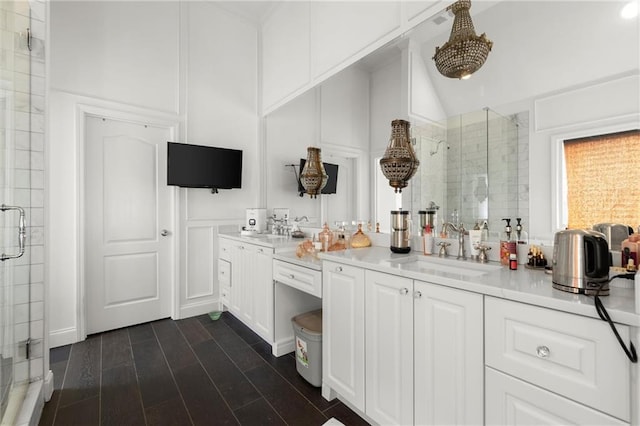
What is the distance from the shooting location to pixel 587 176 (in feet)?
4.36

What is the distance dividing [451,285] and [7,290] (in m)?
2.30

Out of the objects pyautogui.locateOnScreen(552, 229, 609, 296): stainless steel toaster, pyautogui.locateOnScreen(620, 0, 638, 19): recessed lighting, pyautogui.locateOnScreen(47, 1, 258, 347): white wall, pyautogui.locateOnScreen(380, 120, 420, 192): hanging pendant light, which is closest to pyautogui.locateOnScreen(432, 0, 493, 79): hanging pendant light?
pyautogui.locateOnScreen(380, 120, 420, 192): hanging pendant light

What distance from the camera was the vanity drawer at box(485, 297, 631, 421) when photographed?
823mm

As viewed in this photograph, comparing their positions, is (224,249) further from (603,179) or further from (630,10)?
(630,10)

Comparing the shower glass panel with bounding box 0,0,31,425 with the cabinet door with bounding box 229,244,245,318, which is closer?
the shower glass panel with bounding box 0,0,31,425

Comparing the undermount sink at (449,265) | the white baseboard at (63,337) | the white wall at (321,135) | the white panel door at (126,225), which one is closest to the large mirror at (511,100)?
the undermount sink at (449,265)

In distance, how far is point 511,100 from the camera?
5.25 feet

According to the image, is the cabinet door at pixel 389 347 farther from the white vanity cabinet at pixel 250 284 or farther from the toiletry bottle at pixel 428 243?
the white vanity cabinet at pixel 250 284

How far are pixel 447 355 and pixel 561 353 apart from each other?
0.39 m

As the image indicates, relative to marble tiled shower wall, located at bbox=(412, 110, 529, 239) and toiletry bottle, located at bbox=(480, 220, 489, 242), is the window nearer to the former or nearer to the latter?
marble tiled shower wall, located at bbox=(412, 110, 529, 239)

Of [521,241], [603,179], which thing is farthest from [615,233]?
[521,241]

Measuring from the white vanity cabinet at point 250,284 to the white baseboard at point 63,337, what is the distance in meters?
1.31

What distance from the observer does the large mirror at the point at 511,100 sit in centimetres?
132

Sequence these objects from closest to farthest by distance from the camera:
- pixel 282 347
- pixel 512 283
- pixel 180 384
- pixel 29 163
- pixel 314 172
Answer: pixel 512 283
pixel 29 163
pixel 180 384
pixel 282 347
pixel 314 172
